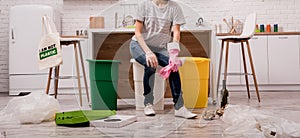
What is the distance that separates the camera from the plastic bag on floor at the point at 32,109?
8.34 ft

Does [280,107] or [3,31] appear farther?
[3,31]

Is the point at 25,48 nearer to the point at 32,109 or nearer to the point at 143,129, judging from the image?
the point at 32,109

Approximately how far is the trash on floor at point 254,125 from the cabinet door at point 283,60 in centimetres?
269

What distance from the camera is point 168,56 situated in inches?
114

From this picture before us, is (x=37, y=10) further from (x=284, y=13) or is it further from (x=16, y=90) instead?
(x=284, y=13)

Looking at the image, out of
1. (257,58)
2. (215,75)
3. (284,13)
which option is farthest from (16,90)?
(284,13)

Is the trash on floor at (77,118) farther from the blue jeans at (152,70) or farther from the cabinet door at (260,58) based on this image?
the cabinet door at (260,58)

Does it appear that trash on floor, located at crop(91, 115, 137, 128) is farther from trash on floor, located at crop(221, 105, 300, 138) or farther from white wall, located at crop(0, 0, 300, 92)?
white wall, located at crop(0, 0, 300, 92)

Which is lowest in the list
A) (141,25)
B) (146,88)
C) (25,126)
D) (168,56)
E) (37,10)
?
(25,126)

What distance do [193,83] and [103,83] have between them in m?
0.79

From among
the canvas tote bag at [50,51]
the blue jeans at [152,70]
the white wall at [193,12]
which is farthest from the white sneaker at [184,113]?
the white wall at [193,12]

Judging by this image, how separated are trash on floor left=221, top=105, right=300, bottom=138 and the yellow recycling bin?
27.9 inches

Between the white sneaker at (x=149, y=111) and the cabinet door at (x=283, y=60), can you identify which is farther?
the cabinet door at (x=283, y=60)

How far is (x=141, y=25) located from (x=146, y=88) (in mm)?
481
